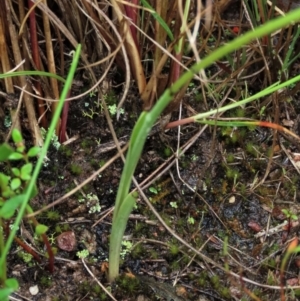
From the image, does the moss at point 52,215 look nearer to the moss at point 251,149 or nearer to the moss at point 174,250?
the moss at point 174,250

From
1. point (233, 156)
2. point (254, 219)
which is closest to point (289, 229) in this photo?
point (254, 219)

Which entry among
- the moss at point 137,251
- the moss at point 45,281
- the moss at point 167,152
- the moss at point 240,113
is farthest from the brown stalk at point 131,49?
the moss at point 45,281

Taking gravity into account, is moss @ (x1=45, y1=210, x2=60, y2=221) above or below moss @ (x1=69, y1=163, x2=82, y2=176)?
below

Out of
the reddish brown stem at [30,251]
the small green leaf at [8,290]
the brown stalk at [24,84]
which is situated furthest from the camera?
the brown stalk at [24,84]

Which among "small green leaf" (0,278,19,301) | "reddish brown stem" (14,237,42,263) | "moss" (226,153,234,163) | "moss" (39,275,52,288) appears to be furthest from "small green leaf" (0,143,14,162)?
"moss" (226,153,234,163)

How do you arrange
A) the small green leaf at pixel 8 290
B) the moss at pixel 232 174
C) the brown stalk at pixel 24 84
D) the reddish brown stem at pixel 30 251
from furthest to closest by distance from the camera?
the moss at pixel 232 174, the brown stalk at pixel 24 84, the reddish brown stem at pixel 30 251, the small green leaf at pixel 8 290

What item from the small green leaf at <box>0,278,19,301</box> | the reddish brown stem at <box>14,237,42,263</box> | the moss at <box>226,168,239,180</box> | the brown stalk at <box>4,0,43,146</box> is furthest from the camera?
the moss at <box>226,168,239,180</box>

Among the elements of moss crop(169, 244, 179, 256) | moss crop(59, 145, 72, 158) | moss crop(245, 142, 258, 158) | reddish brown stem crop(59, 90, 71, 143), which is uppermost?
reddish brown stem crop(59, 90, 71, 143)

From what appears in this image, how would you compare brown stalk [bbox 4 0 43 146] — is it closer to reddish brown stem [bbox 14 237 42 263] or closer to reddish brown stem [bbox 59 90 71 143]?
reddish brown stem [bbox 59 90 71 143]
